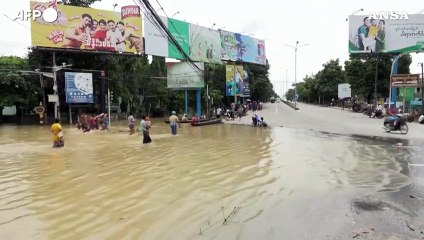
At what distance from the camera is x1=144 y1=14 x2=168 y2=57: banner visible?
40062mm

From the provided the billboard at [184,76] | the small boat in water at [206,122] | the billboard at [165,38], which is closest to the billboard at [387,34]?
the billboard at [165,38]

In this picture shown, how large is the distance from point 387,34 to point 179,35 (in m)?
22.3

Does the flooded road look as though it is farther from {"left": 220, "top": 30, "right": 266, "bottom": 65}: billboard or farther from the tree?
{"left": 220, "top": 30, "right": 266, "bottom": 65}: billboard

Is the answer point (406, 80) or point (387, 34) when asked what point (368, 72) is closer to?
point (387, 34)

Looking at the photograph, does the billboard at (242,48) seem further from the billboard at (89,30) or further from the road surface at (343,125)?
the road surface at (343,125)

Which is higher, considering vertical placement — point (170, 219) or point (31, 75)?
point (31, 75)

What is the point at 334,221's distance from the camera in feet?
22.0

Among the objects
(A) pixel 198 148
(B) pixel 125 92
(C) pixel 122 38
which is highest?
(C) pixel 122 38

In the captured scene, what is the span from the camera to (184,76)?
39656 mm

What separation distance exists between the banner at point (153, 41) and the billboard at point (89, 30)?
89 centimetres

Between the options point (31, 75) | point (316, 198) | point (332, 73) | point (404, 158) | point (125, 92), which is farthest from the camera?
point (332, 73)

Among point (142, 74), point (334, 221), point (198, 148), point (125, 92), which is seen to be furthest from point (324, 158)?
point (142, 74)

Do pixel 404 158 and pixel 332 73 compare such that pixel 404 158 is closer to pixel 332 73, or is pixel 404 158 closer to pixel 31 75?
pixel 31 75

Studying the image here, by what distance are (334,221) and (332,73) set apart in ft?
246
